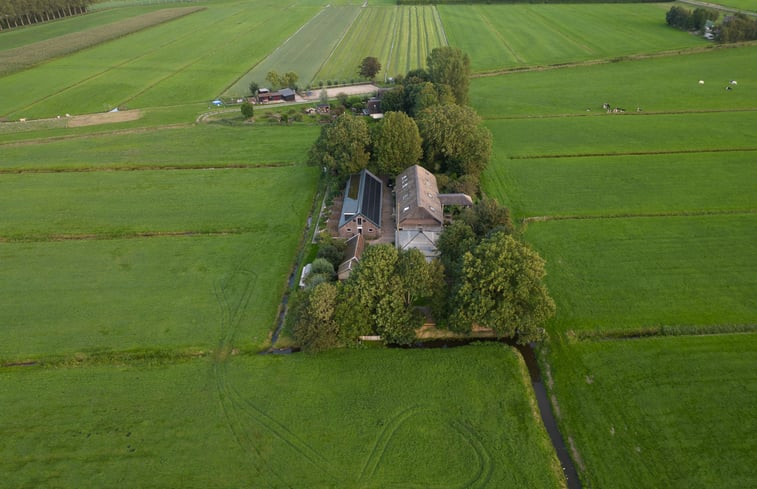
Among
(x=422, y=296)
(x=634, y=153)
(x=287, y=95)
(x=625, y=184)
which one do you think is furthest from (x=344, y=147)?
(x=634, y=153)

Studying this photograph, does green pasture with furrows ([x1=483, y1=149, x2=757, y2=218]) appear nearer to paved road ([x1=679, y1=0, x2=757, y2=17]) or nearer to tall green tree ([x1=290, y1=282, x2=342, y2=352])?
tall green tree ([x1=290, y1=282, x2=342, y2=352])

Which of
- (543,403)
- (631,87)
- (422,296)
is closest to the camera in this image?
(543,403)

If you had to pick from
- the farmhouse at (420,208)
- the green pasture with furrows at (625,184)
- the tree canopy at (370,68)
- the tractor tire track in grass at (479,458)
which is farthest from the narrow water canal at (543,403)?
the tree canopy at (370,68)

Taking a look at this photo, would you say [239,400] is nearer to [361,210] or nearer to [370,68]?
[361,210]

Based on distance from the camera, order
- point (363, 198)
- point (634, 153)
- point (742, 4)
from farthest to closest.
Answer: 1. point (742, 4)
2. point (634, 153)
3. point (363, 198)

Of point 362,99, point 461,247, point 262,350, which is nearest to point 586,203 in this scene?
point 461,247

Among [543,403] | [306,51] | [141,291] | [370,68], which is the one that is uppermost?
[306,51]

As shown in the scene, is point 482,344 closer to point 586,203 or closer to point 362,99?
point 586,203
